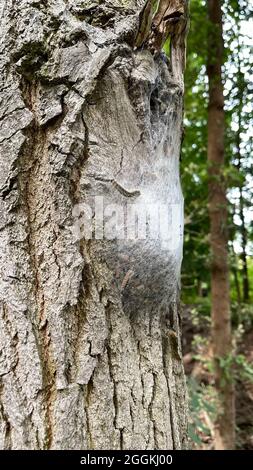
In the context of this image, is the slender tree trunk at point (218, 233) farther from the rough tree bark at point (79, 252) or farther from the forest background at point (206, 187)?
the rough tree bark at point (79, 252)

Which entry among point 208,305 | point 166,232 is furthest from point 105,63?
point 208,305

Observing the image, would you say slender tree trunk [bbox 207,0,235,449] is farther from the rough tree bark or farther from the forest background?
the rough tree bark

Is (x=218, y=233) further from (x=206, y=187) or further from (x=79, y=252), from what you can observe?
(x=79, y=252)

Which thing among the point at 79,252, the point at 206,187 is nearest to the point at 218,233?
the point at 206,187

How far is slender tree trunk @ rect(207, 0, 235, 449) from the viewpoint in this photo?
375cm

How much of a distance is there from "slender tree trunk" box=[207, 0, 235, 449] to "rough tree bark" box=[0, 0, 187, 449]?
8.98 ft

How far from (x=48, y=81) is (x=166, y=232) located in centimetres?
46

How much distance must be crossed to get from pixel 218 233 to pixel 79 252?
10.2 feet

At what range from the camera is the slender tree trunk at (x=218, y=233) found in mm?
3746

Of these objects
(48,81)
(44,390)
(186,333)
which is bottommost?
(44,390)

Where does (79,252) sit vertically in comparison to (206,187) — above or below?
below

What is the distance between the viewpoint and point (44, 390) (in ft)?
3.18

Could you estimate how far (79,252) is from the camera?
104 cm
